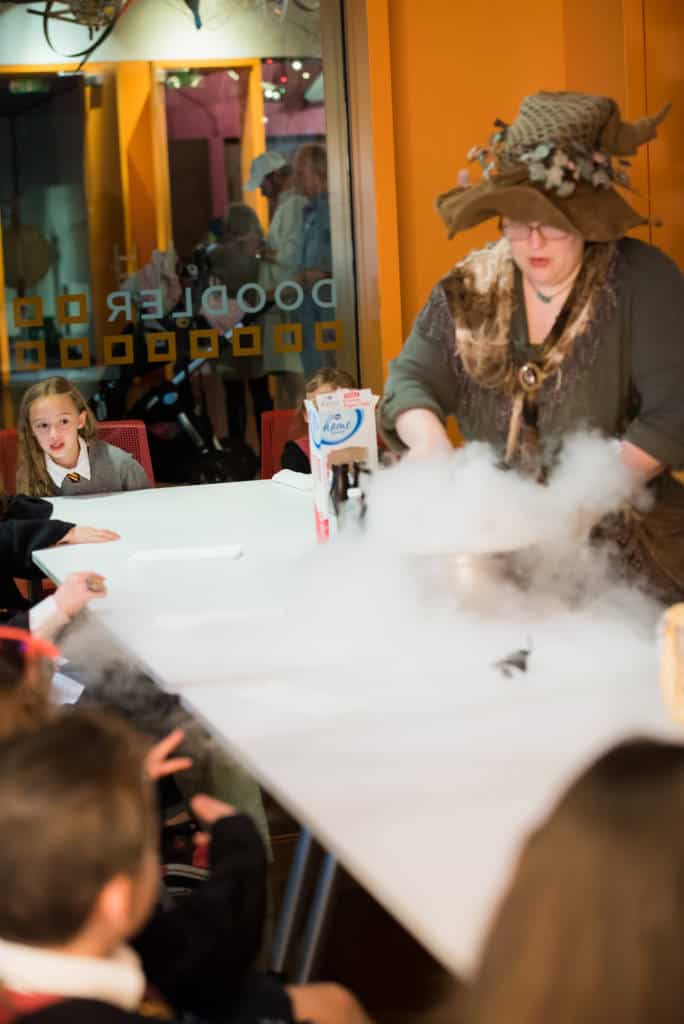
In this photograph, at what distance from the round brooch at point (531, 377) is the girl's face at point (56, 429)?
85.9 inches

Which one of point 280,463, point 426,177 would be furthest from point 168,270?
point 280,463

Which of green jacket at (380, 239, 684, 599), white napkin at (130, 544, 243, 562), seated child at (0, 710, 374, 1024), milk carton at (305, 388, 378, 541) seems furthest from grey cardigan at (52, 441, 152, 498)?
seated child at (0, 710, 374, 1024)

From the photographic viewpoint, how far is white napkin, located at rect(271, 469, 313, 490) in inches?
149

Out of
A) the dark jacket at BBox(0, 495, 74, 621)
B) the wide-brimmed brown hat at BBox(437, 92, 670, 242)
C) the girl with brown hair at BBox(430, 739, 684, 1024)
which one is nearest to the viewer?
the girl with brown hair at BBox(430, 739, 684, 1024)

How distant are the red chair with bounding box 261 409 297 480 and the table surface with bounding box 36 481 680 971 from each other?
2091mm

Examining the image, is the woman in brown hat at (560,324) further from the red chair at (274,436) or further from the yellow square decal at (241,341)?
the yellow square decal at (241,341)

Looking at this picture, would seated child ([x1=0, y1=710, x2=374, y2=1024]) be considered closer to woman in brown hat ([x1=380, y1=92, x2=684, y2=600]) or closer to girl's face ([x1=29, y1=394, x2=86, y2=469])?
woman in brown hat ([x1=380, y1=92, x2=684, y2=600])

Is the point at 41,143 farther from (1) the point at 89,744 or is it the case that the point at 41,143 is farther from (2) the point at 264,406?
(1) the point at 89,744

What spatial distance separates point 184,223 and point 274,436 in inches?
68.7

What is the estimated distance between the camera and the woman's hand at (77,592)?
2.26m

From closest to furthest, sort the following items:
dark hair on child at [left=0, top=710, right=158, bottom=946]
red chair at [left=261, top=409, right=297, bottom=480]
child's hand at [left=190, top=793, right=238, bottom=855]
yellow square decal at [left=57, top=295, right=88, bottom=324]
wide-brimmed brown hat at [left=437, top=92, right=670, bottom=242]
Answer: dark hair on child at [left=0, top=710, right=158, bottom=946]
child's hand at [left=190, top=793, right=238, bottom=855]
wide-brimmed brown hat at [left=437, top=92, right=670, bottom=242]
red chair at [left=261, top=409, right=297, bottom=480]
yellow square decal at [left=57, top=295, right=88, bottom=324]

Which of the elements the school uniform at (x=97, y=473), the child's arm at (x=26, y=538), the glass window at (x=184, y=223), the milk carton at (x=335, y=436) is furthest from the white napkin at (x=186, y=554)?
the glass window at (x=184, y=223)

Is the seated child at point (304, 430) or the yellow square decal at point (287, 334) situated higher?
the yellow square decal at point (287, 334)

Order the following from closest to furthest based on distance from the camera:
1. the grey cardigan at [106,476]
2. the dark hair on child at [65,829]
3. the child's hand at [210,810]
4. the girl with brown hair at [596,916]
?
1. the girl with brown hair at [596,916]
2. the dark hair on child at [65,829]
3. the child's hand at [210,810]
4. the grey cardigan at [106,476]
